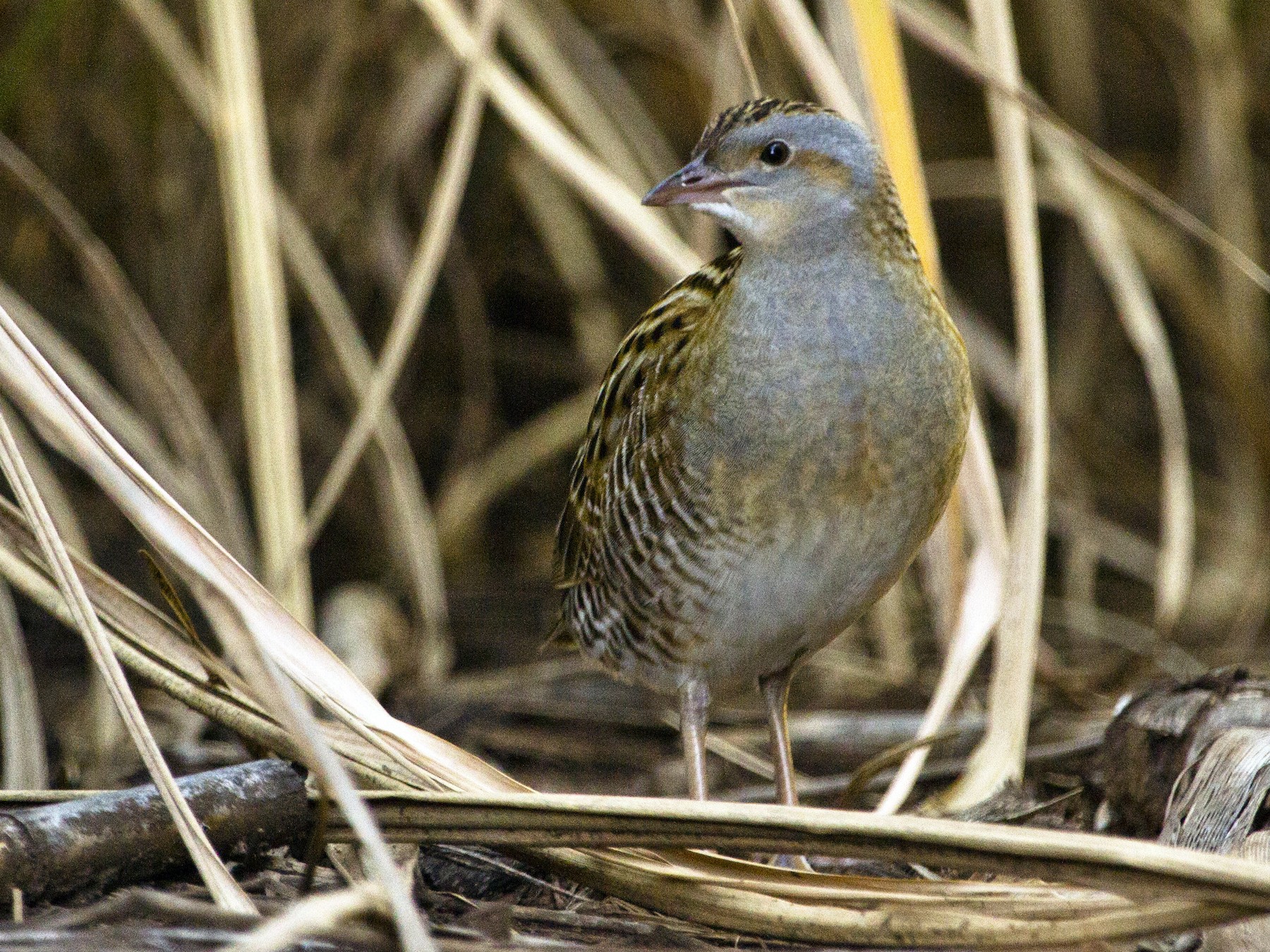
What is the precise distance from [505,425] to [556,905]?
11.0 ft

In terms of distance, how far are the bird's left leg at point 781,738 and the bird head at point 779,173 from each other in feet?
2.78

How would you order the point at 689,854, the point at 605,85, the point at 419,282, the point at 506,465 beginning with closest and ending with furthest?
the point at 689,854 < the point at 419,282 < the point at 605,85 < the point at 506,465

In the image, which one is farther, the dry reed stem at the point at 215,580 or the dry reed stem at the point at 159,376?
the dry reed stem at the point at 159,376

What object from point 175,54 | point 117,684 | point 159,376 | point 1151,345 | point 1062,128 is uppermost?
point 175,54

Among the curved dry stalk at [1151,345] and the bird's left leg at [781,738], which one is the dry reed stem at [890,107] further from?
the curved dry stalk at [1151,345]

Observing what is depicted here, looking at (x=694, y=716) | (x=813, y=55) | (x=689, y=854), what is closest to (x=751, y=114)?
(x=813, y=55)

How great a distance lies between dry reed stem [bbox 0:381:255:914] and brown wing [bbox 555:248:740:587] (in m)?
1.05

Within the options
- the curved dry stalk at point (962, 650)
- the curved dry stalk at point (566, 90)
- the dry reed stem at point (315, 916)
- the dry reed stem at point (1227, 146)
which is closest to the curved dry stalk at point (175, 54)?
the curved dry stalk at point (566, 90)

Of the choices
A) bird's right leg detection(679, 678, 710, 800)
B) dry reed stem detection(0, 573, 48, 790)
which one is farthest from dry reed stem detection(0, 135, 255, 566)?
bird's right leg detection(679, 678, 710, 800)

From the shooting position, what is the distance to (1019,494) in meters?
2.77

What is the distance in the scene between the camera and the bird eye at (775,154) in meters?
2.39

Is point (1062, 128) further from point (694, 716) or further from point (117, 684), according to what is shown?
point (117, 684)

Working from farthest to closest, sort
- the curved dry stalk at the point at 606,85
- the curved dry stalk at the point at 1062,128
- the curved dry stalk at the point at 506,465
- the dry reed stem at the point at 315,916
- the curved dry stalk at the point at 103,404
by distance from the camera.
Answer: the curved dry stalk at the point at 506,465
the curved dry stalk at the point at 606,85
the curved dry stalk at the point at 103,404
the curved dry stalk at the point at 1062,128
the dry reed stem at the point at 315,916

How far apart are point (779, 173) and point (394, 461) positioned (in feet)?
5.30
